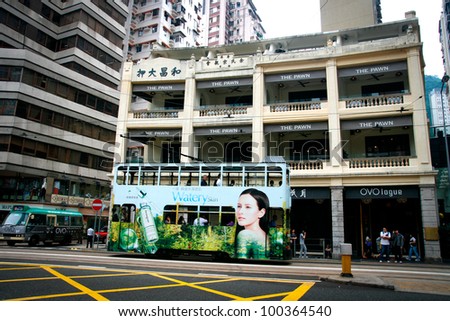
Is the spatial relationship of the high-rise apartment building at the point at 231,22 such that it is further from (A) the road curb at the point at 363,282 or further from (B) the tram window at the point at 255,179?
(A) the road curb at the point at 363,282

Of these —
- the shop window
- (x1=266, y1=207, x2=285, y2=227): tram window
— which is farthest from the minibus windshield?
the shop window

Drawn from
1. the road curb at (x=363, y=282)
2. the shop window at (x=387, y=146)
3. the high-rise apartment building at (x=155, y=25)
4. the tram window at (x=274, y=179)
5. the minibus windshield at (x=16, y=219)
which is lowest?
the road curb at (x=363, y=282)

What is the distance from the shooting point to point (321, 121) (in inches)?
845

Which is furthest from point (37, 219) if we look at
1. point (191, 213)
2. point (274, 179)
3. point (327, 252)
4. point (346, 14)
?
point (346, 14)

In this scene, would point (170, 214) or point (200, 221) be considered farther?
point (170, 214)

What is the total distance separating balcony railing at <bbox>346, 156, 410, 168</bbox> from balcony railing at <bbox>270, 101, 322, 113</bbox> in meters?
3.90

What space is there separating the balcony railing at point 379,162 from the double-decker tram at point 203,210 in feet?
25.5

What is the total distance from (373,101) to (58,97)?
28996mm

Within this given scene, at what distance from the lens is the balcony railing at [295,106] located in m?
21.7

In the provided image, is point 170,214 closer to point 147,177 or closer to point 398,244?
point 147,177

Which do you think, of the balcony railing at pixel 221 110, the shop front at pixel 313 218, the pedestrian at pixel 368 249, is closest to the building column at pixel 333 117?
the shop front at pixel 313 218
